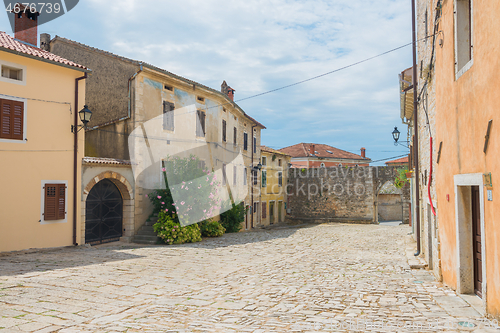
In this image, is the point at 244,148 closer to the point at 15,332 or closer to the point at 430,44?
the point at 430,44

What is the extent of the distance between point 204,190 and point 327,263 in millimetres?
7034

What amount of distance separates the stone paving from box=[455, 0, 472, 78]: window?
3917 millimetres

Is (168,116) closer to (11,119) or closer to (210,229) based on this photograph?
(210,229)

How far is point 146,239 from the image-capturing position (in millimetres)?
14680

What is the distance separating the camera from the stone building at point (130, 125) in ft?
47.2

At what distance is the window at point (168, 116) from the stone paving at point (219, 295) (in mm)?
7066

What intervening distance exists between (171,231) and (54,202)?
437 centimetres

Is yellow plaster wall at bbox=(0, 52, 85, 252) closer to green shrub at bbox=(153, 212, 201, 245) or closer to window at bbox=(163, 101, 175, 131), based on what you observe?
green shrub at bbox=(153, 212, 201, 245)

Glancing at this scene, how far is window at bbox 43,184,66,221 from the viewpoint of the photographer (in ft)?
37.6

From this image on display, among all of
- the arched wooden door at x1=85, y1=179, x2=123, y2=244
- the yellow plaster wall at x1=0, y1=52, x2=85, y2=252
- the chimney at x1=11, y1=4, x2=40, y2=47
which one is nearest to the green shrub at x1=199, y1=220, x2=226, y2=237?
the arched wooden door at x1=85, y1=179, x2=123, y2=244

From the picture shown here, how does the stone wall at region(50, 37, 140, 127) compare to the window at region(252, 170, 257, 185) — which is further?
the window at region(252, 170, 257, 185)

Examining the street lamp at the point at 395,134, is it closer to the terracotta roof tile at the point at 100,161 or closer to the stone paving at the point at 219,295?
the stone paving at the point at 219,295

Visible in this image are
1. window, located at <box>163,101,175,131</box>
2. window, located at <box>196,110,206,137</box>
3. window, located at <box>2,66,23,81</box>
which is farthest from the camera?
window, located at <box>196,110,206,137</box>

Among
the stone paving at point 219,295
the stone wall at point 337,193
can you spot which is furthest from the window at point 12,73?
the stone wall at point 337,193
